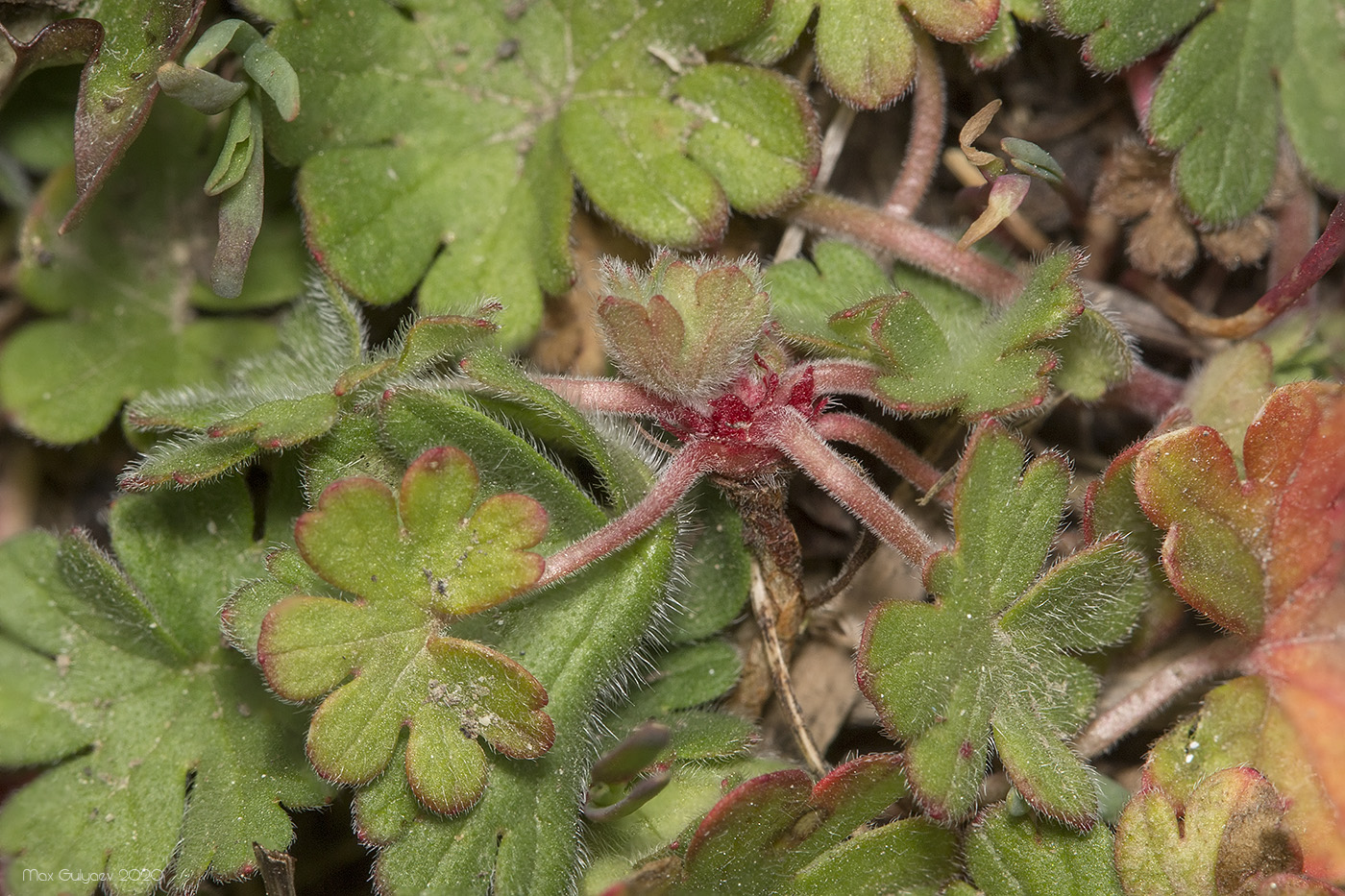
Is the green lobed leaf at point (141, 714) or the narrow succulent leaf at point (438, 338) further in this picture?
the green lobed leaf at point (141, 714)

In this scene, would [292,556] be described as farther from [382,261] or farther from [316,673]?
[382,261]

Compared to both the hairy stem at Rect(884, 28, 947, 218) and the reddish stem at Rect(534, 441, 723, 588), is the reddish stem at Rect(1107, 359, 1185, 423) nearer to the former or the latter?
the hairy stem at Rect(884, 28, 947, 218)

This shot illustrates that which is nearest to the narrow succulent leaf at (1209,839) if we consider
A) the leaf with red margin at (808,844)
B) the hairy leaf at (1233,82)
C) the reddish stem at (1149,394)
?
the leaf with red margin at (808,844)

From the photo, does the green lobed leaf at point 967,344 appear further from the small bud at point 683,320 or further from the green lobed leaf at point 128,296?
the green lobed leaf at point 128,296

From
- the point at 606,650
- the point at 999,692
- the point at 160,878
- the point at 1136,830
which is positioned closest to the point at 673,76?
the point at 606,650

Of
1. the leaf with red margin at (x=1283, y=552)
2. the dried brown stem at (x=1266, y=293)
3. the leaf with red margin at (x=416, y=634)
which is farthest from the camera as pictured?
the dried brown stem at (x=1266, y=293)

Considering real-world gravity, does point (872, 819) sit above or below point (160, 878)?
above

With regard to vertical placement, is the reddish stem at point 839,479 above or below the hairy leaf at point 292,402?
above

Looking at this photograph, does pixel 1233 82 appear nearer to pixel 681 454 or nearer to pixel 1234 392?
pixel 1234 392
